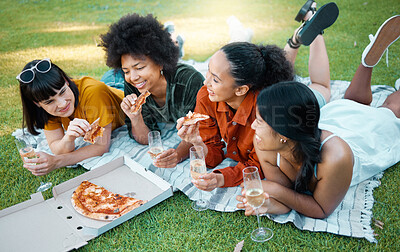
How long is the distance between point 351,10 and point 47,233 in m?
9.36

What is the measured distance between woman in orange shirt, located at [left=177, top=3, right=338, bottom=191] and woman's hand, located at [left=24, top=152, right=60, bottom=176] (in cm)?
167

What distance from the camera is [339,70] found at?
6652 millimetres

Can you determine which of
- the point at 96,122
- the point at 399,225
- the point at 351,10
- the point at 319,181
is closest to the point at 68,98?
the point at 96,122

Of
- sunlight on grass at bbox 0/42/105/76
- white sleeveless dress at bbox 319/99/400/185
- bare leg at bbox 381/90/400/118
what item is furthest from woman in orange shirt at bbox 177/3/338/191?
sunlight on grass at bbox 0/42/105/76

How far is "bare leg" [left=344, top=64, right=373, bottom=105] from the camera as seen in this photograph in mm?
4656

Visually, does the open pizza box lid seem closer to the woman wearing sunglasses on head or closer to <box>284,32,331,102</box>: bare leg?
the woman wearing sunglasses on head

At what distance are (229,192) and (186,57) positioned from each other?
15.7 ft

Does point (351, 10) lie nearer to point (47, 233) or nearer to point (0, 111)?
point (0, 111)

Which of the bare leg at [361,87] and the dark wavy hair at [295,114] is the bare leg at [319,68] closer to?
the bare leg at [361,87]

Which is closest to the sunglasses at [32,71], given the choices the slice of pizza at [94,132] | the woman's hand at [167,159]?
the slice of pizza at [94,132]

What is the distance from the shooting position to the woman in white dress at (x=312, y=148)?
295 centimetres

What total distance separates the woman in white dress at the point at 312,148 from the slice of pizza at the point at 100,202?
46.1 inches

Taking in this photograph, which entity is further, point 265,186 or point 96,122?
point 96,122

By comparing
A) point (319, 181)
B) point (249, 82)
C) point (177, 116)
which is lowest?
point (177, 116)
